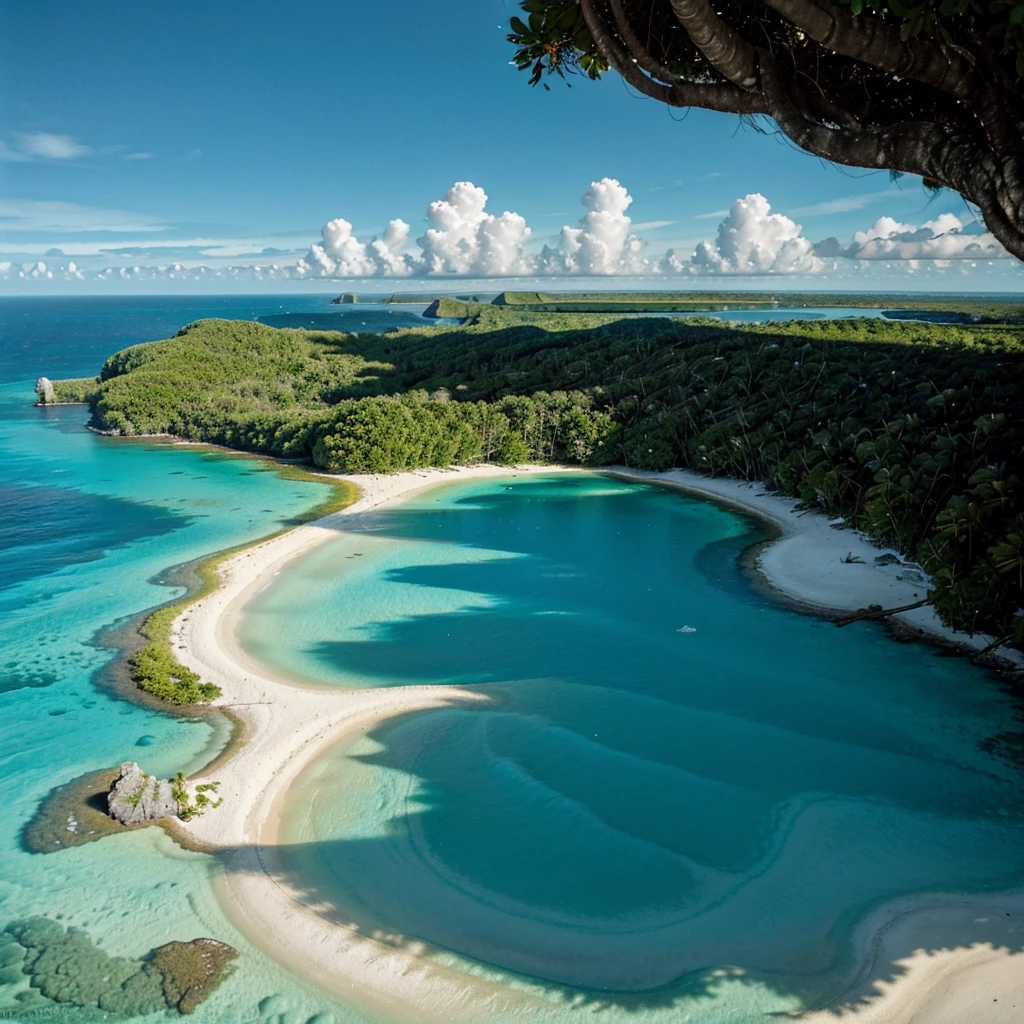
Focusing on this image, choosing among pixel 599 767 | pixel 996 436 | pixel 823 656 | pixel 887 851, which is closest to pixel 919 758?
pixel 887 851

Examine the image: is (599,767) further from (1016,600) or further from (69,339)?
(69,339)

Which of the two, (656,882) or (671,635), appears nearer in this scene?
(656,882)

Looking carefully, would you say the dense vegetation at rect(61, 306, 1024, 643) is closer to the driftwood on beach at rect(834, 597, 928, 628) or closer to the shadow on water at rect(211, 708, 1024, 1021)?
the driftwood on beach at rect(834, 597, 928, 628)

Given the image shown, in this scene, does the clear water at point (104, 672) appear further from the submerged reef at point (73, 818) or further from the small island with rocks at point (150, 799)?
the small island with rocks at point (150, 799)

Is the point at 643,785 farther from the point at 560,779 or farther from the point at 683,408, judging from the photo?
the point at 683,408

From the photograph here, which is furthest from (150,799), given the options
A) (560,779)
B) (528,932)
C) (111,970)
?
(560,779)

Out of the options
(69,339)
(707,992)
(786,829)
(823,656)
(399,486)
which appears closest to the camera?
(707,992)
